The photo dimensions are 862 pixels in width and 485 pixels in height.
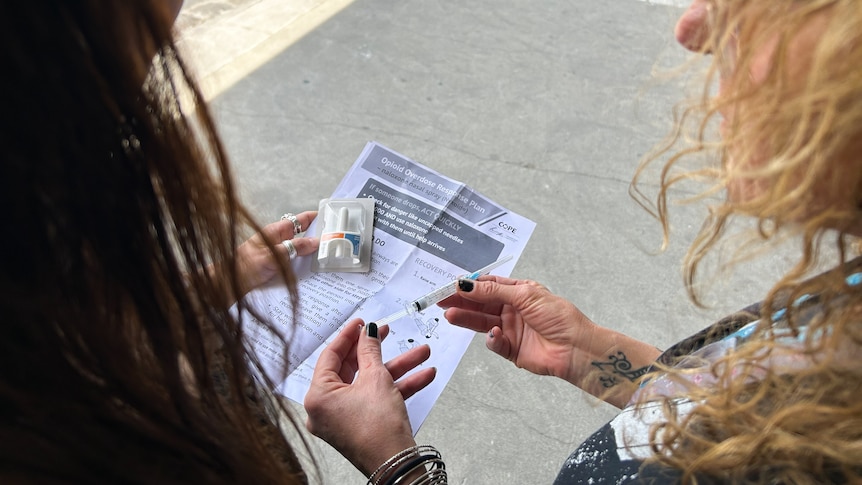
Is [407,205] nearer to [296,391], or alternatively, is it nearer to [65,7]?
→ [296,391]

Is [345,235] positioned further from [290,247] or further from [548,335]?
[548,335]

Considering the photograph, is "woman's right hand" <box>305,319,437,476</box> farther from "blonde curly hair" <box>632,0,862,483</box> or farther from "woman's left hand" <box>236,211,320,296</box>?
"blonde curly hair" <box>632,0,862,483</box>

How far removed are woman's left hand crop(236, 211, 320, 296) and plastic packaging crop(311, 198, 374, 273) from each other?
0.06ft

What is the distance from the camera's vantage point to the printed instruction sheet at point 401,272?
705mm

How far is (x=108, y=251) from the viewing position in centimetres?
26

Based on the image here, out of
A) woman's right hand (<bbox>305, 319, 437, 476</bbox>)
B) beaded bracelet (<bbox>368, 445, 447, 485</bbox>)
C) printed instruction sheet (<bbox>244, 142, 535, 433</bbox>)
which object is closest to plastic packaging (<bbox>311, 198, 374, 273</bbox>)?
printed instruction sheet (<bbox>244, 142, 535, 433</bbox>)

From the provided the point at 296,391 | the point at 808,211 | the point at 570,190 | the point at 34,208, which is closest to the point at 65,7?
the point at 34,208

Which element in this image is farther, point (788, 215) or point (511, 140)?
point (511, 140)

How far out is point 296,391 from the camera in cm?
69

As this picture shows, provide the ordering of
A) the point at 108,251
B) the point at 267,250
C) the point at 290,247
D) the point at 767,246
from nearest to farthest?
the point at 108,251, the point at 767,246, the point at 267,250, the point at 290,247

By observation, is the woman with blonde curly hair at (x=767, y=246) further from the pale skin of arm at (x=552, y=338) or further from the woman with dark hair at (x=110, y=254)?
the woman with dark hair at (x=110, y=254)

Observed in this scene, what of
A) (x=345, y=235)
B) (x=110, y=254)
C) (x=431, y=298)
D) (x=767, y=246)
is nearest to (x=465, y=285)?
(x=431, y=298)

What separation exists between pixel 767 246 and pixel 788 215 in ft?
0.17

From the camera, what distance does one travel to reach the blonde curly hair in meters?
0.30
